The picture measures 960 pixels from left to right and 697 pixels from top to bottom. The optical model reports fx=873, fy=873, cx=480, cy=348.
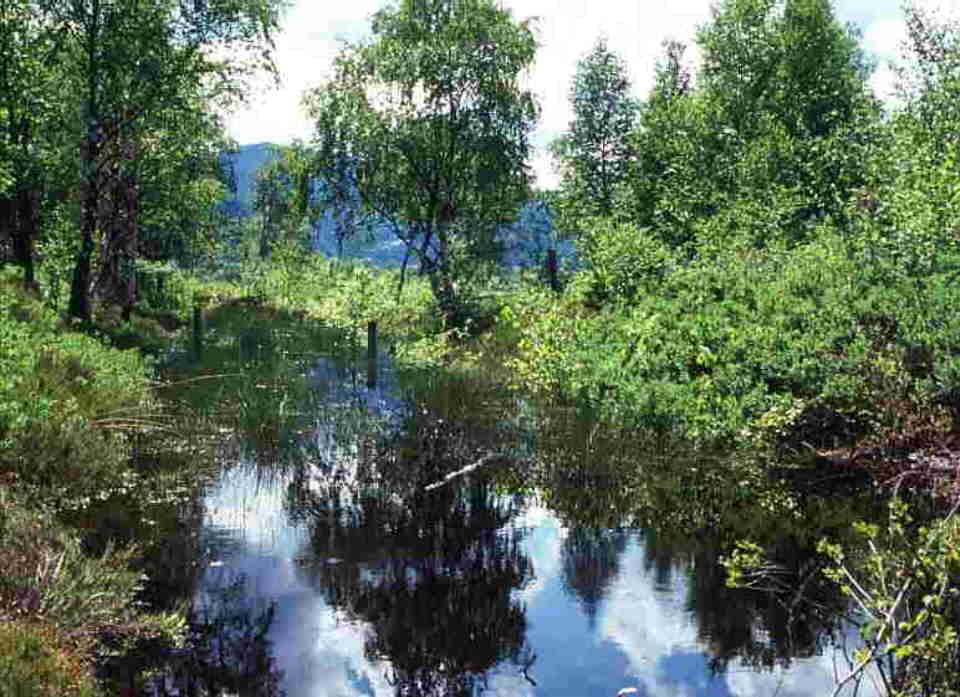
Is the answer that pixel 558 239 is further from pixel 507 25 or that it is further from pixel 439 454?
pixel 439 454

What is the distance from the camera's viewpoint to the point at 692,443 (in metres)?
16.9

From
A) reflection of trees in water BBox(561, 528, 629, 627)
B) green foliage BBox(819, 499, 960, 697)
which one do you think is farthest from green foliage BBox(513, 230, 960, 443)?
green foliage BBox(819, 499, 960, 697)

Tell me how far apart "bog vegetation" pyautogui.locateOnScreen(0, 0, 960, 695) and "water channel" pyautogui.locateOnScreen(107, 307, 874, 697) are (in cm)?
89

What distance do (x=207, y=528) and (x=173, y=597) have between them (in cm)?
250

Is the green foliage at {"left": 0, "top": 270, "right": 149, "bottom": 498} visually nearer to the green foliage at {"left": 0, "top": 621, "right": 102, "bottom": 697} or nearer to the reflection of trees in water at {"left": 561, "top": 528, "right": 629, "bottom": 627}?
the green foliage at {"left": 0, "top": 621, "right": 102, "bottom": 697}

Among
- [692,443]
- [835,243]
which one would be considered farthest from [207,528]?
[835,243]

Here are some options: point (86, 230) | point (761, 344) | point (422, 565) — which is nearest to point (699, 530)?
point (422, 565)

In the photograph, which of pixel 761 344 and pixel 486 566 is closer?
pixel 486 566

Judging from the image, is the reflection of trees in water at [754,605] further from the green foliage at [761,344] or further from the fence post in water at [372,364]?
the fence post in water at [372,364]

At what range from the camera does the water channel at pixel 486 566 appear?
29.3ft

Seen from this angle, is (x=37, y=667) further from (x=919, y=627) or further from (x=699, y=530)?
(x=699, y=530)

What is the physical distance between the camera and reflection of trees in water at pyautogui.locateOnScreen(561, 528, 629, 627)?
10938 mm

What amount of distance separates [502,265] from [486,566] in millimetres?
30380

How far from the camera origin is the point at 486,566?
11.7 meters
